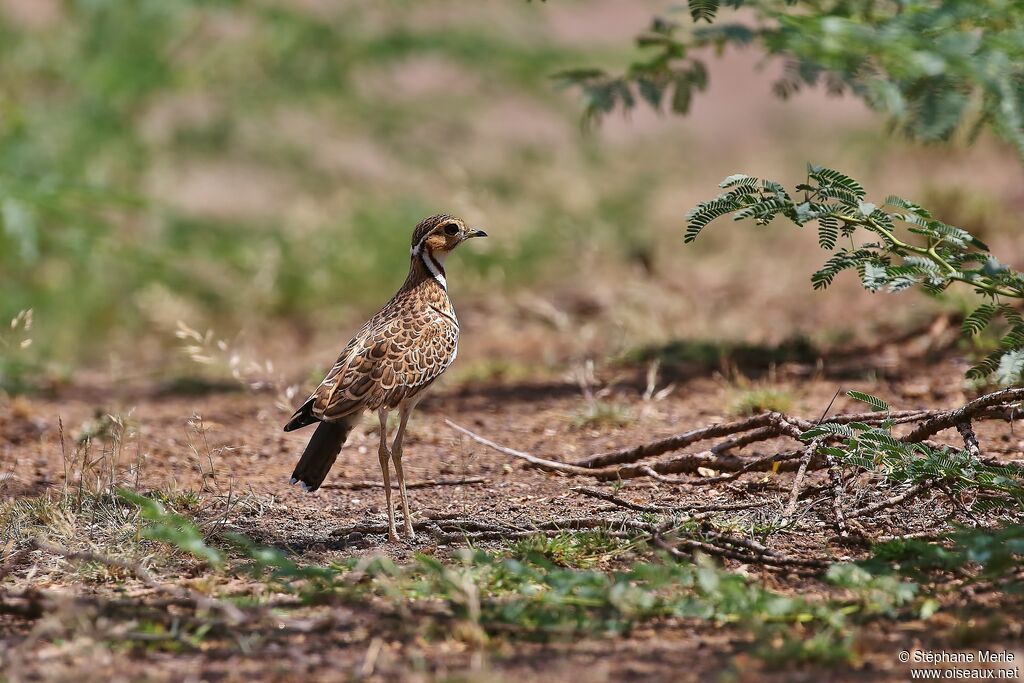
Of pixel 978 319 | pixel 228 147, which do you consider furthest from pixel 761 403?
pixel 228 147

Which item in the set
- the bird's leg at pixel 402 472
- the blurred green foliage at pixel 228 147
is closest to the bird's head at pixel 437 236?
the bird's leg at pixel 402 472

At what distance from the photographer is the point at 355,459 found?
232 inches

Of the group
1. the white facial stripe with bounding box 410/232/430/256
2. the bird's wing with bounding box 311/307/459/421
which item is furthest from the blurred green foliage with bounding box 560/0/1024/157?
the bird's wing with bounding box 311/307/459/421

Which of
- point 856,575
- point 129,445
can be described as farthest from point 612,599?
point 129,445

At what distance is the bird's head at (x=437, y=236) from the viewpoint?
5270mm

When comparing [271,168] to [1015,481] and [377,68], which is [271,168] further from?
[1015,481]

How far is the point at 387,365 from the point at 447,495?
2.45 ft

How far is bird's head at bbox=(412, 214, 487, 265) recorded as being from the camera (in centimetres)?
527

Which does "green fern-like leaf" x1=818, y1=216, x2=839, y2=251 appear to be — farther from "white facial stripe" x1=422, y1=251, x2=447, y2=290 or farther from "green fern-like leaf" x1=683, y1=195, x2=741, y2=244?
"white facial stripe" x1=422, y1=251, x2=447, y2=290

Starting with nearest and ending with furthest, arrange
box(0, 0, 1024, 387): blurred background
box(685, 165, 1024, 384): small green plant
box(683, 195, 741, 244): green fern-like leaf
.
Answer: box(685, 165, 1024, 384): small green plant < box(683, 195, 741, 244): green fern-like leaf < box(0, 0, 1024, 387): blurred background

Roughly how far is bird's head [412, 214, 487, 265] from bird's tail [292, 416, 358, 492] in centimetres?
96

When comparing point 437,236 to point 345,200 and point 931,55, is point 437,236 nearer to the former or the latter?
point 931,55

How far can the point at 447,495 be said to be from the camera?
518 cm

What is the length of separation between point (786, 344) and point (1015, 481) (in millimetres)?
3185
